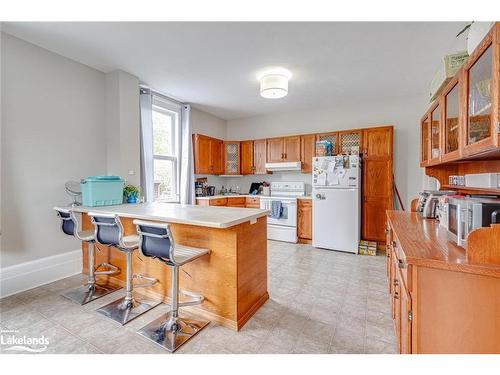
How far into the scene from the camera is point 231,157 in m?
5.60

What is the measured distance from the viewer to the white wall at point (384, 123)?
419cm

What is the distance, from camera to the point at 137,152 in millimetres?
3615

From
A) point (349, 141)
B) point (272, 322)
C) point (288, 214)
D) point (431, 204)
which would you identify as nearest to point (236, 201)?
point (288, 214)

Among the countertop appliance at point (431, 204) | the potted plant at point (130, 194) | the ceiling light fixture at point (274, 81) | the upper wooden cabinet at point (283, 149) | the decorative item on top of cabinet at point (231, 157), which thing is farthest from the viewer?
the decorative item on top of cabinet at point (231, 157)

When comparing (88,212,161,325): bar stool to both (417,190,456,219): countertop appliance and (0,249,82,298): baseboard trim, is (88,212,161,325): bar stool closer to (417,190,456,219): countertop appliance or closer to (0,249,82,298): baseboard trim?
(0,249,82,298): baseboard trim

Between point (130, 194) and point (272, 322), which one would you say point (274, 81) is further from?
point (272, 322)

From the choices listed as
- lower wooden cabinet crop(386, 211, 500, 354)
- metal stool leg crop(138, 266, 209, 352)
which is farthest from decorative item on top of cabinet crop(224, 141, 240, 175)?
lower wooden cabinet crop(386, 211, 500, 354)

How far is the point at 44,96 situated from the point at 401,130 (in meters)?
5.41

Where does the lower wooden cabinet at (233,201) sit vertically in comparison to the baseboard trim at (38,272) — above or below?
above

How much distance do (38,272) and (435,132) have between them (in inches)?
174

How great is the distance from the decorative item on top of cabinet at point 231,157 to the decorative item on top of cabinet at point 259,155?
17.1 inches

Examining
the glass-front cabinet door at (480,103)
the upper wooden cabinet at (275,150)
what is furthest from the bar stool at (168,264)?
the upper wooden cabinet at (275,150)

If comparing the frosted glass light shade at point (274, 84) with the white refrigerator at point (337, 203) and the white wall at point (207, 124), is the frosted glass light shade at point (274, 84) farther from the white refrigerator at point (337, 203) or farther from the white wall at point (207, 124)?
the white wall at point (207, 124)
